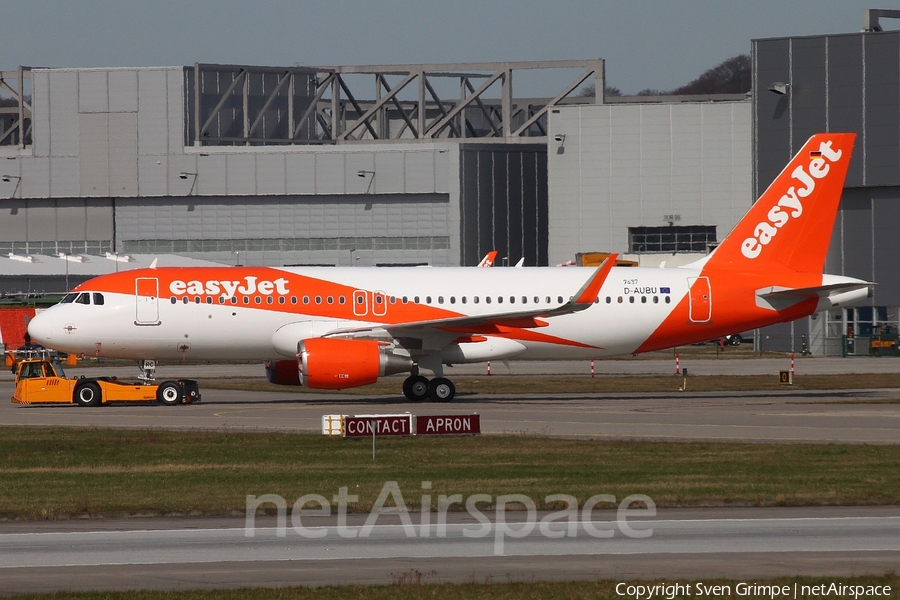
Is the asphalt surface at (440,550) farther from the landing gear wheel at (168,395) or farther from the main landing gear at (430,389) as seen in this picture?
the main landing gear at (430,389)

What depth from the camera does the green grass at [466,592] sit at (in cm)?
1245

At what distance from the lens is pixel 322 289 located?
126ft

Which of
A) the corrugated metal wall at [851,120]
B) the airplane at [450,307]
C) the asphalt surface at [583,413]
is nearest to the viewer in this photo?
the asphalt surface at [583,413]

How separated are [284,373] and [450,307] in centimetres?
569

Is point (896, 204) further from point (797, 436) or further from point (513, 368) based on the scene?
point (797, 436)

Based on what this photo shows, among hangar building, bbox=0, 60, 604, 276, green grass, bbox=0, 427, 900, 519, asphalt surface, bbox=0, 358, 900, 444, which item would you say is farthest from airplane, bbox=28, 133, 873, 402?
hangar building, bbox=0, 60, 604, 276

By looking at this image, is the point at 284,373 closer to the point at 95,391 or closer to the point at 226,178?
the point at 95,391

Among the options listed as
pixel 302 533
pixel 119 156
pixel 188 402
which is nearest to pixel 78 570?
pixel 302 533

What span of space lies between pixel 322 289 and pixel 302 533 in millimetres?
22723

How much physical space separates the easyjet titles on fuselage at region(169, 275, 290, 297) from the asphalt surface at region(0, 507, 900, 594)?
21179 millimetres

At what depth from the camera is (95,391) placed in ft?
122

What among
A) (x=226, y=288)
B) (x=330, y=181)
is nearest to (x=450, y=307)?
(x=226, y=288)
